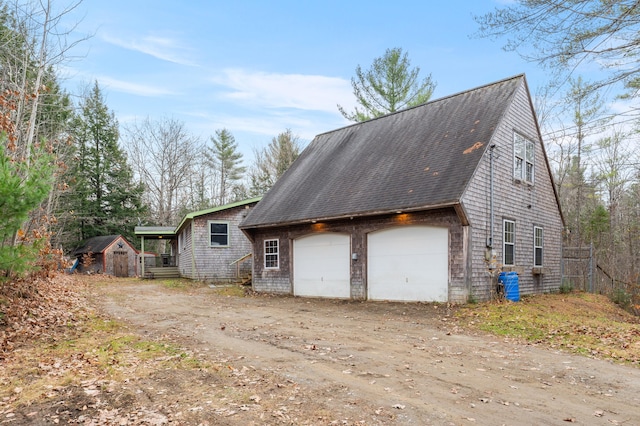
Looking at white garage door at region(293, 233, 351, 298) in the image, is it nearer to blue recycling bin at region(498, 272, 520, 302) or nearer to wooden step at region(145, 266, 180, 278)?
blue recycling bin at region(498, 272, 520, 302)

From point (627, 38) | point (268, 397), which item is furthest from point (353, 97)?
point (268, 397)

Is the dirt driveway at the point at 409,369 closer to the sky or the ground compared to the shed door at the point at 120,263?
closer to the sky

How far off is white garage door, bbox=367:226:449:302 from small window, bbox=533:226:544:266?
5.16 meters

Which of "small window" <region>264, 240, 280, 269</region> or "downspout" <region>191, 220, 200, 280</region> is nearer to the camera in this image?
"small window" <region>264, 240, 280, 269</region>

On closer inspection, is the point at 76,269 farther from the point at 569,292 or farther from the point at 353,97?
the point at 569,292

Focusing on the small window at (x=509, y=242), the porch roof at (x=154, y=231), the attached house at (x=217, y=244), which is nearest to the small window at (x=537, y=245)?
the small window at (x=509, y=242)

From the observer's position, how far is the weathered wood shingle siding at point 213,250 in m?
21.3

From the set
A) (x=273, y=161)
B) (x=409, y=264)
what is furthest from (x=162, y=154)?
(x=409, y=264)

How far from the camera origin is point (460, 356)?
6.17 metres

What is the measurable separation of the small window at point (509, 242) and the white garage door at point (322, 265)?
16.2 feet

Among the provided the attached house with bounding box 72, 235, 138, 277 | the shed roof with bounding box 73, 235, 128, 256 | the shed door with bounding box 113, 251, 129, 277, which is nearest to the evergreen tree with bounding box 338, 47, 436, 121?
the attached house with bounding box 72, 235, 138, 277

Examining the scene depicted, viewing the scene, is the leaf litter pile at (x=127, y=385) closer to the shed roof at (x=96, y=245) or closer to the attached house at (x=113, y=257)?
the attached house at (x=113, y=257)

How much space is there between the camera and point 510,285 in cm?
1153

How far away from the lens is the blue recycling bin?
11.4 metres
